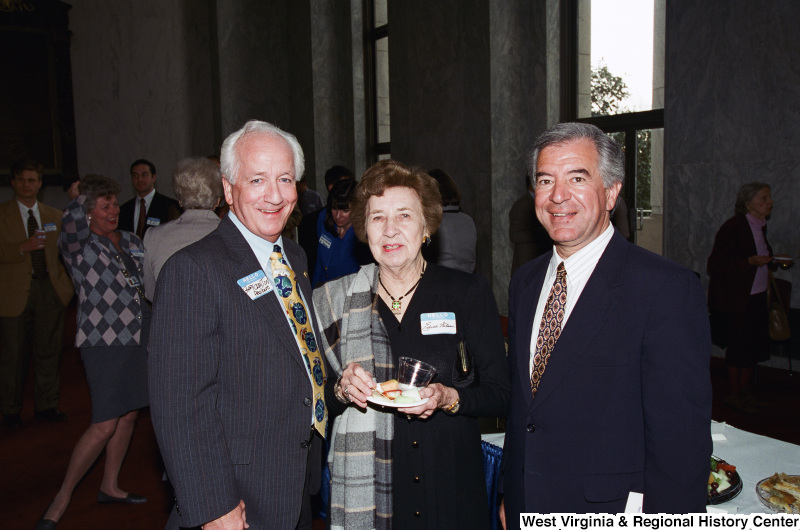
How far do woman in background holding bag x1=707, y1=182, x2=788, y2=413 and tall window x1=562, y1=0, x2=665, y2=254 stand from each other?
1.81 metres

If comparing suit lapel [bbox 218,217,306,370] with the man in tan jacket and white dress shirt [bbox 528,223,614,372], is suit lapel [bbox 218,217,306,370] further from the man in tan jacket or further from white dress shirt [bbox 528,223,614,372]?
the man in tan jacket

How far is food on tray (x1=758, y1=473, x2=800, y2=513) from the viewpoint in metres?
1.60

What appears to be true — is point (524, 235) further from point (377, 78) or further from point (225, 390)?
point (377, 78)

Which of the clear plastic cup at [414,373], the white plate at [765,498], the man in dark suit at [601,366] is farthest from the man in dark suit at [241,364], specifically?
the white plate at [765,498]

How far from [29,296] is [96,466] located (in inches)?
62.7

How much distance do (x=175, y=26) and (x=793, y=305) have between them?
400 inches

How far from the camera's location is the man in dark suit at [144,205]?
20.4 ft

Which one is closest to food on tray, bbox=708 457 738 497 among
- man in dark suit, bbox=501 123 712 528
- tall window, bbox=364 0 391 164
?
man in dark suit, bbox=501 123 712 528

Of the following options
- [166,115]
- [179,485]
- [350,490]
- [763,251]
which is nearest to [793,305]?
[763,251]

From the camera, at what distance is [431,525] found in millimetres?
1745

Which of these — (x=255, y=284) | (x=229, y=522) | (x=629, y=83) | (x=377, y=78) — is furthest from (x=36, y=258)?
(x=377, y=78)

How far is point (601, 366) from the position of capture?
4.68ft

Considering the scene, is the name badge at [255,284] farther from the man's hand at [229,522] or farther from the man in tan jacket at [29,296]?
the man in tan jacket at [29,296]

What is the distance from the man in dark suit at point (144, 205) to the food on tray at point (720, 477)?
5.59 m
